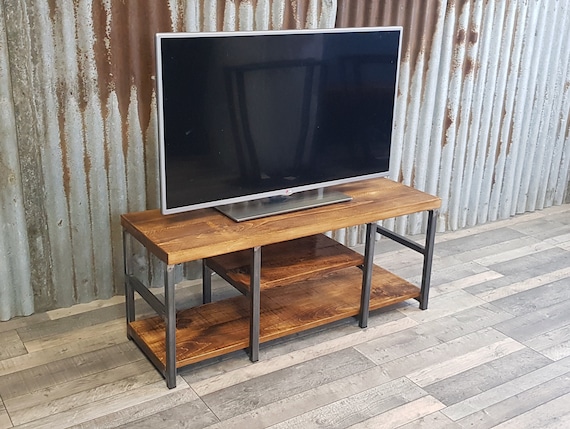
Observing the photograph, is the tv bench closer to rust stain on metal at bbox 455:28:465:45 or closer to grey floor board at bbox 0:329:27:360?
grey floor board at bbox 0:329:27:360

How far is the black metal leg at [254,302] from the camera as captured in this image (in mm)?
2357

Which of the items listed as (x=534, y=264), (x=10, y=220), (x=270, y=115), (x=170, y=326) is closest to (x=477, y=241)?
(x=534, y=264)

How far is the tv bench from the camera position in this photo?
233 centimetres

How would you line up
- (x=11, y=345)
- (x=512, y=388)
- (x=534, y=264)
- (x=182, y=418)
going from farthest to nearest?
(x=534, y=264)
(x=11, y=345)
(x=512, y=388)
(x=182, y=418)

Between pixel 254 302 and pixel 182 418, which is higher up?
pixel 254 302

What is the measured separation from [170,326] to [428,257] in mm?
1182

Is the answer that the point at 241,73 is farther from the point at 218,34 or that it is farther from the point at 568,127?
the point at 568,127

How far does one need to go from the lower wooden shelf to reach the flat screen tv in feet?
1.41

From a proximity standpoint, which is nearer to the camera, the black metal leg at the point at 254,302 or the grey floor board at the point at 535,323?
the black metal leg at the point at 254,302

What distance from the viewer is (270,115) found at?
8.14ft

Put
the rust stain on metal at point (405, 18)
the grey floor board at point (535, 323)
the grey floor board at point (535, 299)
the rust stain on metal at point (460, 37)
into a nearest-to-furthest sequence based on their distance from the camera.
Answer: the grey floor board at point (535, 323) < the grey floor board at point (535, 299) < the rust stain on metal at point (405, 18) < the rust stain on metal at point (460, 37)

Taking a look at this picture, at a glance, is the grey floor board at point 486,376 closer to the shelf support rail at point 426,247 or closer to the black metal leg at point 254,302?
the shelf support rail at point 426,247

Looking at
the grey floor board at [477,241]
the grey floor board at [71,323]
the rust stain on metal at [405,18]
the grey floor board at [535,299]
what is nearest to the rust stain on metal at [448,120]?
the rust stain on metal at [405,18]

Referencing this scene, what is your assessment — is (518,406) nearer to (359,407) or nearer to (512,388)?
(512,388)
